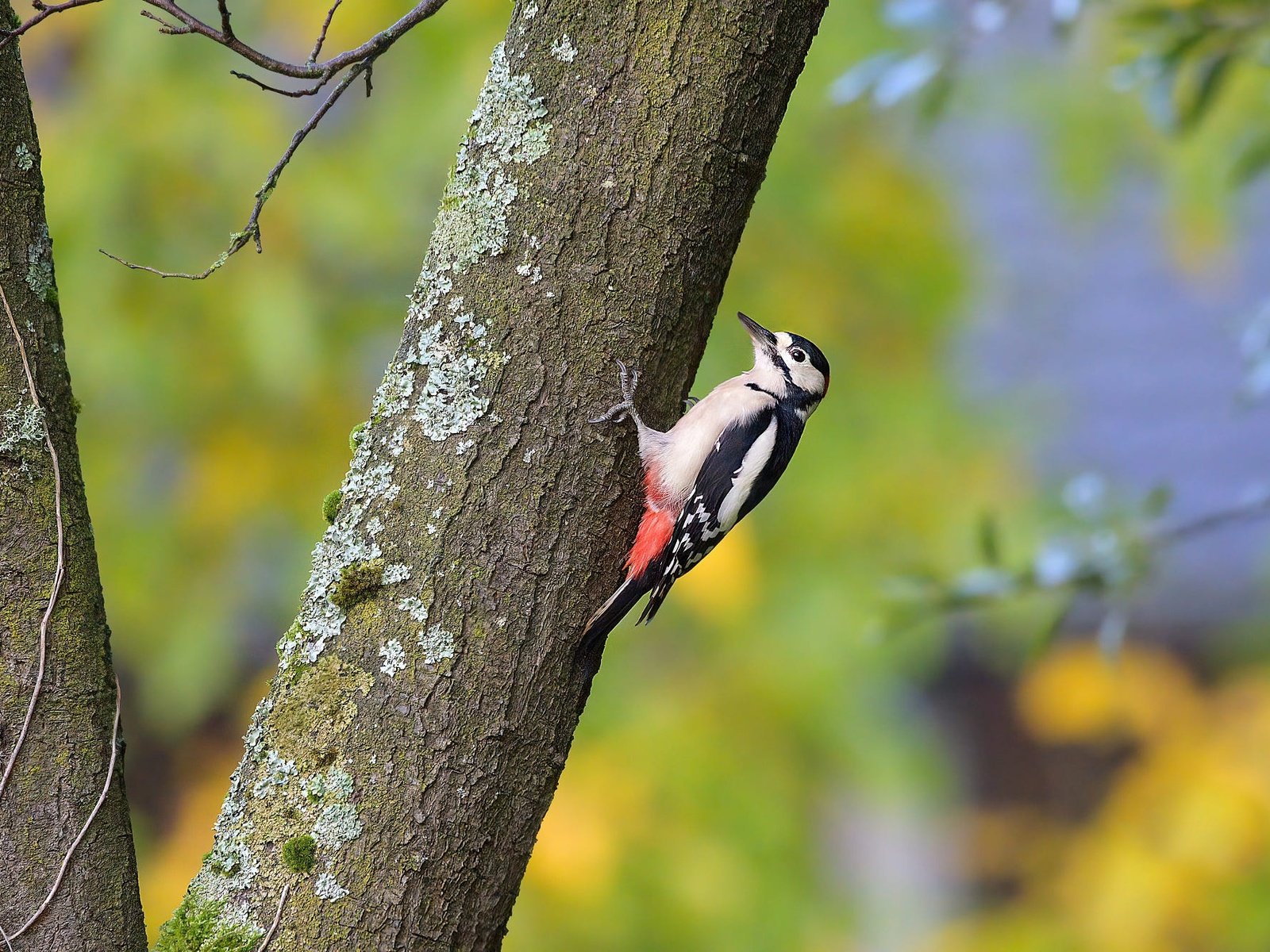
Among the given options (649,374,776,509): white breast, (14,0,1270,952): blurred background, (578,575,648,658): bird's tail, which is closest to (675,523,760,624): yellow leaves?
(14,0,1270,952): blurred background

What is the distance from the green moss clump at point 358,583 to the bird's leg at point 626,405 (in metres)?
0.39

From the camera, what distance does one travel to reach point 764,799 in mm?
4500

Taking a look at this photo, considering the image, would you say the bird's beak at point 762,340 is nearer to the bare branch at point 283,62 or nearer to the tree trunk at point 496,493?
the tree trunk at point 496,493

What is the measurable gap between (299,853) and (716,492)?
1.68 metres

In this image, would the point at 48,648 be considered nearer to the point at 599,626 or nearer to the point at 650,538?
the point at 599,626

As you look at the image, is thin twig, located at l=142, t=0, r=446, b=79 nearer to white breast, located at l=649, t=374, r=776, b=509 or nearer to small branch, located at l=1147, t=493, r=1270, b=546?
white breast, located at l=649, t=374, r=776, b=509

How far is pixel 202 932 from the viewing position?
1880 millimetres

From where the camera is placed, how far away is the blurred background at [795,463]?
12.7 feet

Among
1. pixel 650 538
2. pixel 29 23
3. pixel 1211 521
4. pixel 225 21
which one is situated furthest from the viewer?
pixel 1211 521

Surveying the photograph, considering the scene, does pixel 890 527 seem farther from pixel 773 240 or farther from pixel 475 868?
pixel 475 868

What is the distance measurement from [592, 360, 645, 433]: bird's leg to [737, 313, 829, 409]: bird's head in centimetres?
167

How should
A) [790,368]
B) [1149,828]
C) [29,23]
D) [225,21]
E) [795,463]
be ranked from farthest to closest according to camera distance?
[1149,828] → [795,463] → [790,368] → [225,21] → [29,23]

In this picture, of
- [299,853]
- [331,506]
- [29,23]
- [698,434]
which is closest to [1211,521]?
[698,434]

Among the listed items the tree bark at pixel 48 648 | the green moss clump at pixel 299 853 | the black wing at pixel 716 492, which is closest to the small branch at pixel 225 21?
the tree bark at pixel 48 648
